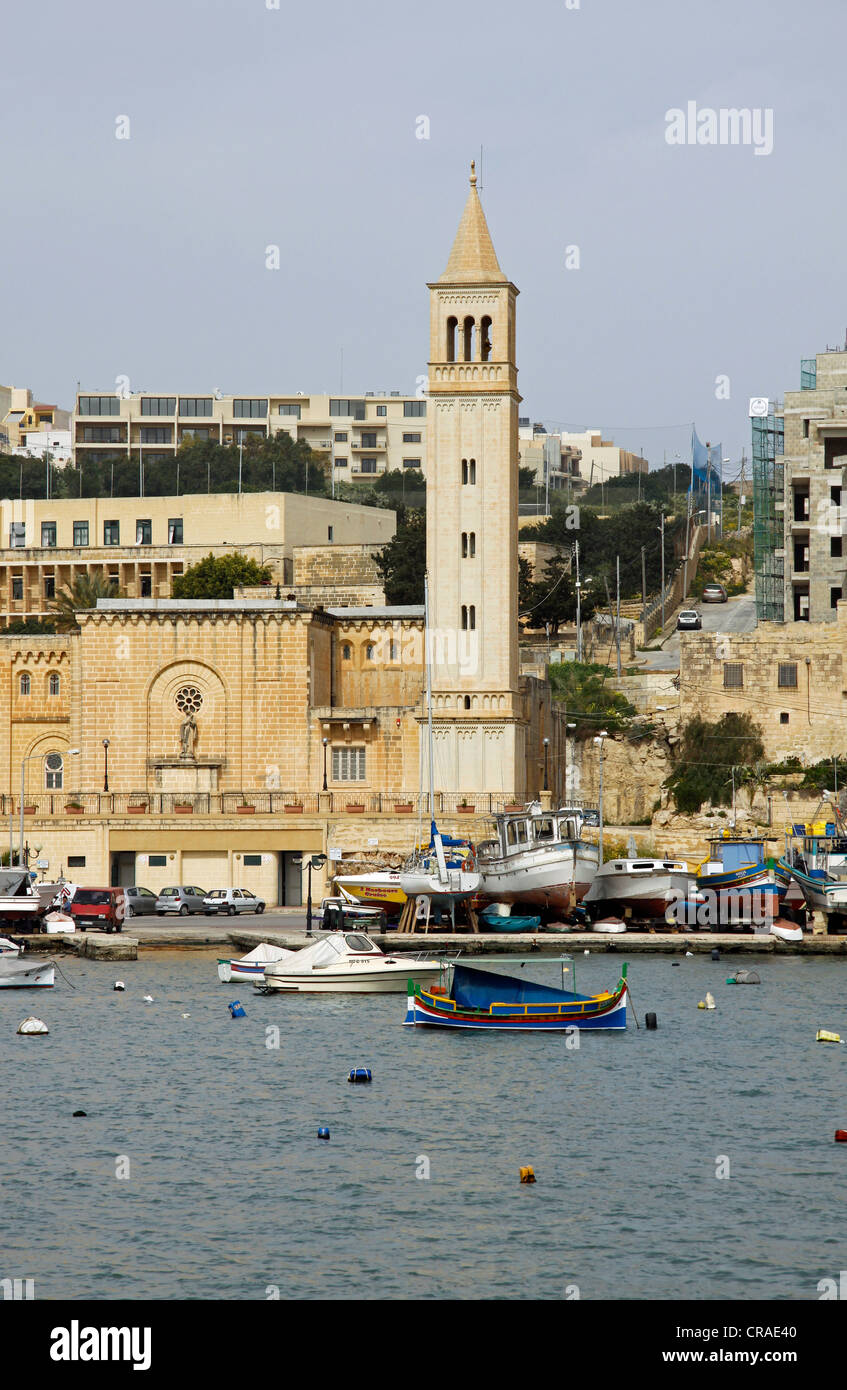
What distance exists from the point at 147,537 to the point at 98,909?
183ft

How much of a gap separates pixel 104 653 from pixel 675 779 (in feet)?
82.4

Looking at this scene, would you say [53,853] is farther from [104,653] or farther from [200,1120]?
[200,1120]

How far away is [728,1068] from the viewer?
136 ft

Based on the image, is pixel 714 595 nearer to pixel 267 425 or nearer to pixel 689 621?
pixel 689 621

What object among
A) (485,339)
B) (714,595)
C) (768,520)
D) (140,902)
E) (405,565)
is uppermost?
(485,339)

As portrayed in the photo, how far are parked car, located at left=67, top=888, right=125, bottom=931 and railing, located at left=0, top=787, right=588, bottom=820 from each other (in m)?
9.91

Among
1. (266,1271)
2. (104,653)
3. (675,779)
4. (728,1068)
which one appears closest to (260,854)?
(104,653)

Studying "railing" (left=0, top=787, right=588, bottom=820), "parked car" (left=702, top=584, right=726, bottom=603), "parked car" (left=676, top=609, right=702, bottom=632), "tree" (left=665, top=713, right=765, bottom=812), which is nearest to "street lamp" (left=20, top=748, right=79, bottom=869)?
"railing" (left=0, top=787, right=588, bottom=820)

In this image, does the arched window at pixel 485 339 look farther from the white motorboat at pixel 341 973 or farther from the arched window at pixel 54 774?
the white motorboat at pixel 341 973

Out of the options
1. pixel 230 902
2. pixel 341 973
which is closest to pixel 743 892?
pixel 230 902

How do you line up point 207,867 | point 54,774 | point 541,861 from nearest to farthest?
point 541,861
point 207,867
point 54,774

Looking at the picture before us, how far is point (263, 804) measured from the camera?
7819cm

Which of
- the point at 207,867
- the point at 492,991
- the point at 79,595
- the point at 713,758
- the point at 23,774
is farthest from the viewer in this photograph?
the point at 79,595

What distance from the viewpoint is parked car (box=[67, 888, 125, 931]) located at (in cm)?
6594
